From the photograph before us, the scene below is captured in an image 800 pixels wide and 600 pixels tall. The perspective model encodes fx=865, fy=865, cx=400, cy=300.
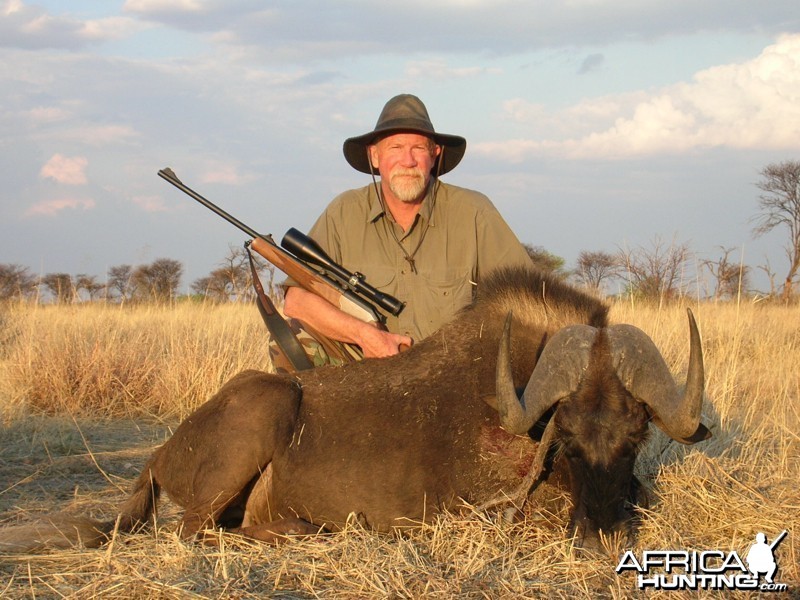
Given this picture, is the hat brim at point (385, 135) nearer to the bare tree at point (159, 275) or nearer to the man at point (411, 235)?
the man at point (411, 235)

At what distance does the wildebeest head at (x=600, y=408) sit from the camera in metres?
4.07

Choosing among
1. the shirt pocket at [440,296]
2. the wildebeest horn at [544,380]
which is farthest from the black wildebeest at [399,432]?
the shirt pocket at [440,296]

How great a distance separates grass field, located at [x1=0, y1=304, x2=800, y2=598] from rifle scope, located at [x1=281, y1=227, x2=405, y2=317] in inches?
65.4

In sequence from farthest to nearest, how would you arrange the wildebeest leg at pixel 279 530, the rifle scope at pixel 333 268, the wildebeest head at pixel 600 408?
the rifle scope at pixel 333 268, the wildebeest leg at pixel 279 530, the wildebeest head at pixel 600 408

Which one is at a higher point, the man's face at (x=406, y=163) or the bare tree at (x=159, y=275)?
the man's face at (x=406, y=163)

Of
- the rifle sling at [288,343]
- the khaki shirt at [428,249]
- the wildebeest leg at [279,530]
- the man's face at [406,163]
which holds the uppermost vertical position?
the man's face at [406,163]

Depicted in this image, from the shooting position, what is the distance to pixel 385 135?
6191 mm

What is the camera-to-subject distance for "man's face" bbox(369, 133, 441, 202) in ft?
19.5

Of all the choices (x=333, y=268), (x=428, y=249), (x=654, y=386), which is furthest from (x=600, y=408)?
(x=333, y=268)

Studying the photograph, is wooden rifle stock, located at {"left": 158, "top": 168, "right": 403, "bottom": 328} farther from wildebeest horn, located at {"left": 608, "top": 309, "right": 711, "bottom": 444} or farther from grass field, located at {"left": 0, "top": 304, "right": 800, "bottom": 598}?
wildebeest horn, located at {"left": 608, "top": 309, "right": 711, "bottom": 444}

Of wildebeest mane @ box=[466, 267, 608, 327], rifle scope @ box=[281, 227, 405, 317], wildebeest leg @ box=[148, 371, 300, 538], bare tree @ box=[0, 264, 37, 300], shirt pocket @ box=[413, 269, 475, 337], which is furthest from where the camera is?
bare tree @ box=[0, 264, 37, 300]

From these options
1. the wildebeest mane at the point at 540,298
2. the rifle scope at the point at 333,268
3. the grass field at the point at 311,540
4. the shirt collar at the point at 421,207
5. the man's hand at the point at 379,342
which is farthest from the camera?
the shirt collar at the point at 421,207

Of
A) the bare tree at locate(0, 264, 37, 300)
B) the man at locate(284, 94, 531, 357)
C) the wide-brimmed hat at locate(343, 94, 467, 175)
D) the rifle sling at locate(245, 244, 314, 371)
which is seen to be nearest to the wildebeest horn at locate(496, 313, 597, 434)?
the man at locate(284, 94, 531, 357)

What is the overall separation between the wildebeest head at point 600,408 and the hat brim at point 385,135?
2431 millimetres
